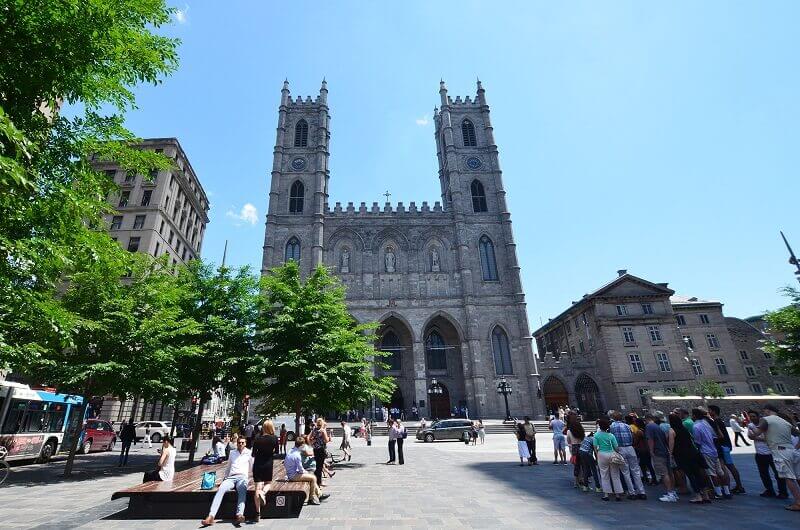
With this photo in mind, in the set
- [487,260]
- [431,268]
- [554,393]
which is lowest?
[554,393]

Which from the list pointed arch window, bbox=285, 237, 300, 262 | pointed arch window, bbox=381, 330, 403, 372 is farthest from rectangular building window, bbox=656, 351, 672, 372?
pointed arch window, bbox=285, 237, 300, 262

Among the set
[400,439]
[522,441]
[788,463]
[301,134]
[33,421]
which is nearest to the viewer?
[788,463]

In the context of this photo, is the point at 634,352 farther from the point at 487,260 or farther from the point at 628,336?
the point at 487,260

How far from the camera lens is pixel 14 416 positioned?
14109 mm

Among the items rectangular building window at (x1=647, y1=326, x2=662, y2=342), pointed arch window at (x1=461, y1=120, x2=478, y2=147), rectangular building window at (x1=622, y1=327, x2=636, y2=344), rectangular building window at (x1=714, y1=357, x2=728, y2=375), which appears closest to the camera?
rectangular building window at (x1=622, y1=327, x2=636, y2=344)

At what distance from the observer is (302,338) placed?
1418 centimetres

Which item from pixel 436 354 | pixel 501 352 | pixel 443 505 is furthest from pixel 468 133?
pixel 443 505

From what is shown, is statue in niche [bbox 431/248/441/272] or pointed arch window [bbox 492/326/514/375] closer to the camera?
pointed arch window [bbox 492/326/514/375]

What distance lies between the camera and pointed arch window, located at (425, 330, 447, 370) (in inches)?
1537

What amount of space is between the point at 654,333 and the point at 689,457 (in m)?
37.0

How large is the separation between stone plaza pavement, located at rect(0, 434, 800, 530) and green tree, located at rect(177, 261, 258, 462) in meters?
3.85

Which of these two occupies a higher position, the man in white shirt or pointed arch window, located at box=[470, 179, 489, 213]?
pointed arch window, located at box=[470, 179, 489, 213]

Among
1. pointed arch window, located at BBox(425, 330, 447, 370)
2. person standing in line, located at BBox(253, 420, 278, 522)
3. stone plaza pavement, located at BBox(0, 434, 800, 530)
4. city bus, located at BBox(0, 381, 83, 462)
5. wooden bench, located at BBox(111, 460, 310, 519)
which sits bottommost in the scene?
stone plaza pavement, located at BBox(0, 434, 800, 530)

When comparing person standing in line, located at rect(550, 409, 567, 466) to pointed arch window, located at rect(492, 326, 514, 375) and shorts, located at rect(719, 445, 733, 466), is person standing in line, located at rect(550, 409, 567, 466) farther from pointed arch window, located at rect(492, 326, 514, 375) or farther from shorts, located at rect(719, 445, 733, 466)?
pointed arch window, located at rect(492, 326, 514, 375)
